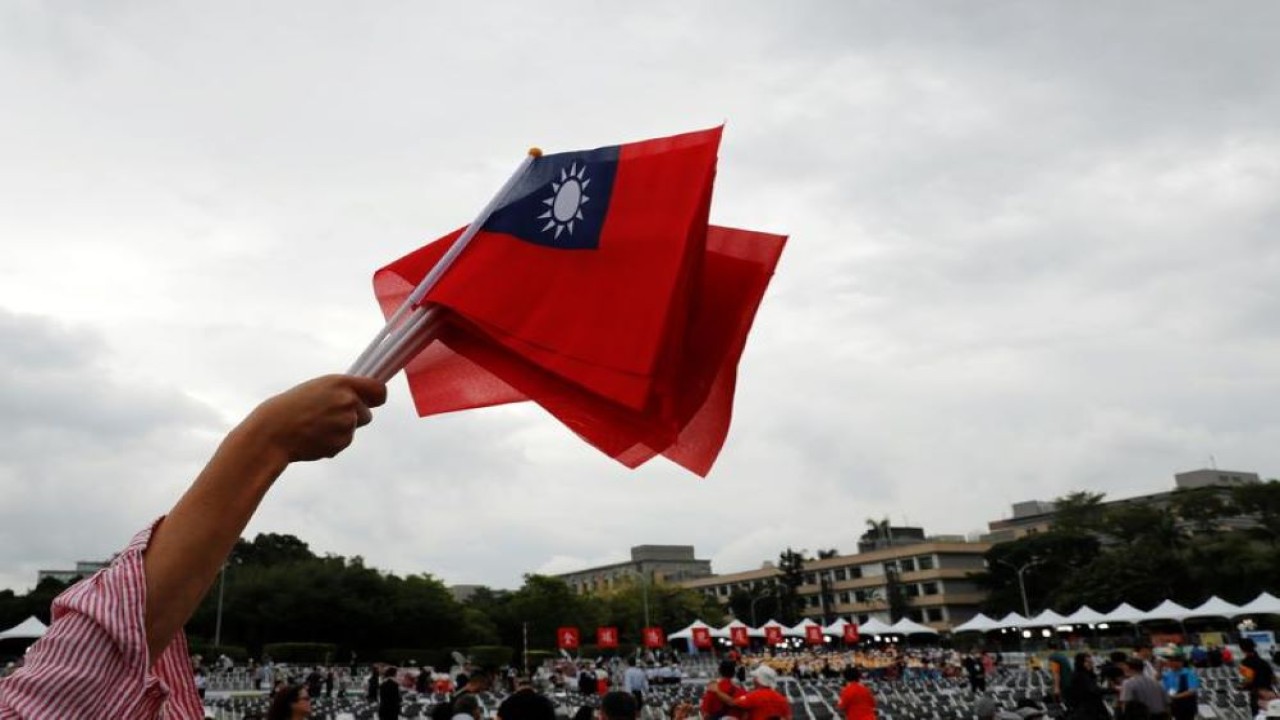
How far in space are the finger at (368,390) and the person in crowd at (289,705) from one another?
Result: 3963mm

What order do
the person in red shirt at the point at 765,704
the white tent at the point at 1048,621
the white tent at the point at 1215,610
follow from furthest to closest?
the white tent at the point at 1048,621 → the white tent at the point at 1215,610 → the person in red shirt at the point at 765,704

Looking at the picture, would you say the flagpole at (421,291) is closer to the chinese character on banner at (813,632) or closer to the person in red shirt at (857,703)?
the person in red shirt at (857,703)

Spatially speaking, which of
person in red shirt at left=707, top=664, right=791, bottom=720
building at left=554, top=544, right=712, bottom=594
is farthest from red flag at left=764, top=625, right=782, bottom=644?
building at left=554, top=544, right=712, bottom=594

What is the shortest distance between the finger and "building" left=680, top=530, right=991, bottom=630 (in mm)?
81116

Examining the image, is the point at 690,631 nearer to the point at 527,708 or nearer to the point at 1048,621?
the point at 1048,621

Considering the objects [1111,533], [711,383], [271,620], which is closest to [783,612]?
[1111,533]

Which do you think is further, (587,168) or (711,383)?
(587,168)

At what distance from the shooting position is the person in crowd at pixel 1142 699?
9.78m

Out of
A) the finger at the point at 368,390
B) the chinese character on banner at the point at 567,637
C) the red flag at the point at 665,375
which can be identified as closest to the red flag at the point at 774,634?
the chinese character on banner at the point at 567,637

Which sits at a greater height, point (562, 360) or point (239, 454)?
point (562, 360)

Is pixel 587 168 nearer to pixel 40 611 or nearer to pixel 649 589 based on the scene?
pixel 40 611

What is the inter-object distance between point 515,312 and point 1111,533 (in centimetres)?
7337

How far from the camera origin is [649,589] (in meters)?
80.7

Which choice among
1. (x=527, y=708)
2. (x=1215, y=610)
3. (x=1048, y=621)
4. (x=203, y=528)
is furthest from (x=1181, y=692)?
(x=1048, y=621)
